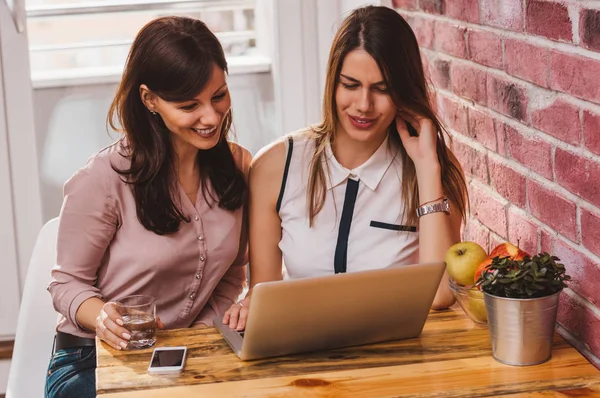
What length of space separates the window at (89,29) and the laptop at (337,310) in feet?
5.70

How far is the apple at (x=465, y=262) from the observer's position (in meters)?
1.68

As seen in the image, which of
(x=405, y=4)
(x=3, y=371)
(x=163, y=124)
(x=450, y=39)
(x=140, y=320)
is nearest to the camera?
(x=140, y=320)

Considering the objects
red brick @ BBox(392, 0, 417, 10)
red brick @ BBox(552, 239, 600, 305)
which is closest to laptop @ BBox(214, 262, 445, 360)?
red brick @ BBox(552, 239, 600, 305)

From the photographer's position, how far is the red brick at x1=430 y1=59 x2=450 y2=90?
2.16 metres

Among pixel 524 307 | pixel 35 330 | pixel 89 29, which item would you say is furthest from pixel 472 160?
pixel 89 29

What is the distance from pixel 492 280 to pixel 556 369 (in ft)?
0.60

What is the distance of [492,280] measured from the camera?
59.6 inches

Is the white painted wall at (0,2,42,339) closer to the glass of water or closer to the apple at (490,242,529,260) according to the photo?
the glass of water

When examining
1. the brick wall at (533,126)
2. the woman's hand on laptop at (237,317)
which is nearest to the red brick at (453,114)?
the brick wall at (533,126)

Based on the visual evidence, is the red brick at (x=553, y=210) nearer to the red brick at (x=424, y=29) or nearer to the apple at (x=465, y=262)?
the apple at (x=465, y=262)

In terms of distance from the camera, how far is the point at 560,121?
5.16 feet

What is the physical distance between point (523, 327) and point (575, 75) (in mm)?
433

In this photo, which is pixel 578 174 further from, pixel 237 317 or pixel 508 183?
pixel 237 317

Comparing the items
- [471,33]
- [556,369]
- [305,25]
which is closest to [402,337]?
[556,369]
